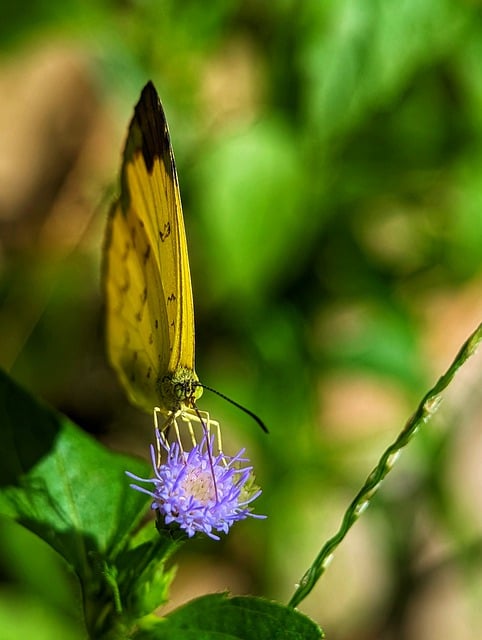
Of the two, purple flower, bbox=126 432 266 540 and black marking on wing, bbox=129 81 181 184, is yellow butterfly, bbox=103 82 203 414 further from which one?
purple flower, bbox=126 432 266 540

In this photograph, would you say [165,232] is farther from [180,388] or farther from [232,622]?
[232,622]

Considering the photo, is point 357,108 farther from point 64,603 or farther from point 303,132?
point 64,603

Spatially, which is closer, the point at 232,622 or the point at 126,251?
the point at 232,622

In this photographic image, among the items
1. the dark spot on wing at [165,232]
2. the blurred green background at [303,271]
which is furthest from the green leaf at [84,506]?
the blurred green background at [303,271]

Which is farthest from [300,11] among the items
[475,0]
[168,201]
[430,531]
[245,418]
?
[430,531]

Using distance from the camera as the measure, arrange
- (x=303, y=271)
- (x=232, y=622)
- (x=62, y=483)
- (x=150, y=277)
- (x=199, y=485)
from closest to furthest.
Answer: (x=232, y=622)
(x=199, y=485)
(x=62, y=483)
(x=150, y=277)
(x=303, y=271)

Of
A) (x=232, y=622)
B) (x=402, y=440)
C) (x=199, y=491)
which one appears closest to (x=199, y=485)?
(x=199, y=491)
